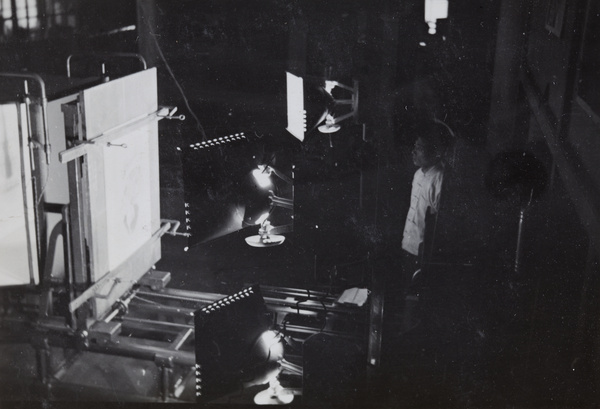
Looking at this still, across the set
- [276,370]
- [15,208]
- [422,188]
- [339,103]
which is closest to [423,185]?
[422,188]

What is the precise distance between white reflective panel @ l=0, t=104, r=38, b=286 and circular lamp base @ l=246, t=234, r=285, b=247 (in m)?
0.50

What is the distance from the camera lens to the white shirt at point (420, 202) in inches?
53.7

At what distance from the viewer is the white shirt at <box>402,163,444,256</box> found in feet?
4.48

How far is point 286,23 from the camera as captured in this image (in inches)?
49.6

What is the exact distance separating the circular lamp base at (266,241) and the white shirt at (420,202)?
29 centimetres

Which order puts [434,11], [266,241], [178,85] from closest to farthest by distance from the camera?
[434,11] < [178,85] < [266,241]

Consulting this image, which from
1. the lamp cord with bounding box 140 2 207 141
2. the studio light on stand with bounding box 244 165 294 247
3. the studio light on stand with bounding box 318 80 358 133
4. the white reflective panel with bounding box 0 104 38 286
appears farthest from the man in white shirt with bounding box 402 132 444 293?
the white reflective panel with bounding box 0 104 38 286

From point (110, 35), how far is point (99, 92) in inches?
5.1

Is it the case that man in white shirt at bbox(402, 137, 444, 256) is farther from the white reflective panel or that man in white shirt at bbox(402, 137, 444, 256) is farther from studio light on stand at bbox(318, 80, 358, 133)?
the white reflective panel

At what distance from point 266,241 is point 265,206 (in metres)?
→ 0.09

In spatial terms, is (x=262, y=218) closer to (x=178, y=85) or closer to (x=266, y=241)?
(x=266, y=241)

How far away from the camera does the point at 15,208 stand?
53.2 inches

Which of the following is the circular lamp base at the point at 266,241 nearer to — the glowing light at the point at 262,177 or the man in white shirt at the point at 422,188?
the glowing light at the point at 262,177

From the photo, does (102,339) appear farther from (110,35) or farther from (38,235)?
(110,35)
